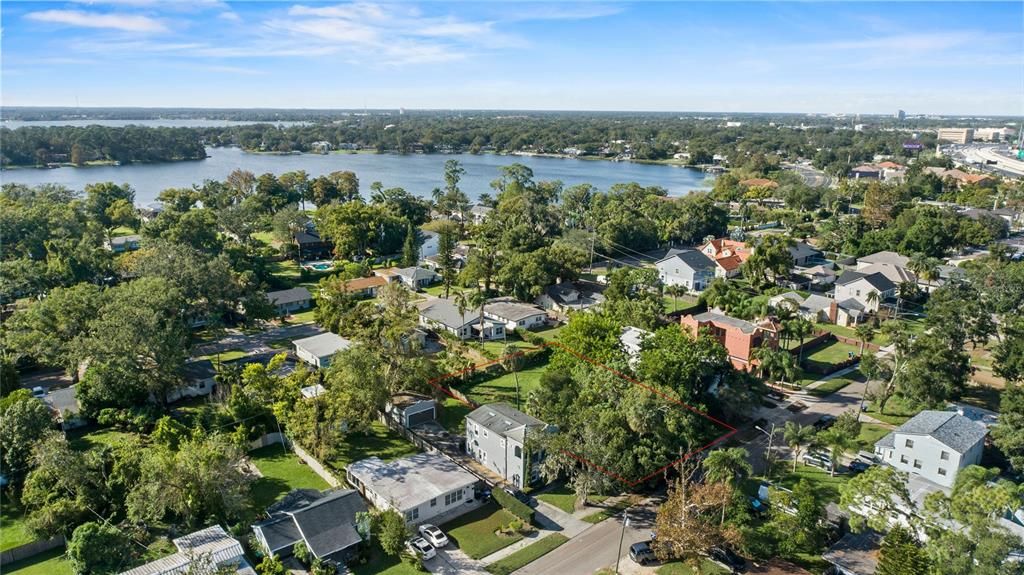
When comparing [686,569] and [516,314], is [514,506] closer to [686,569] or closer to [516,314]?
[686,569]

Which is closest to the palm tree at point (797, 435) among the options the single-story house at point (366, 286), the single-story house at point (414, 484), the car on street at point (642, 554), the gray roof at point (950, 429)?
the gray roof at point (950, 429)

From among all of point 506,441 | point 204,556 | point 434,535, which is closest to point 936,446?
point 506,441

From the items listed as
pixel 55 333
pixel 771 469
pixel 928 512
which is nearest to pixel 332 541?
pixel 771 469

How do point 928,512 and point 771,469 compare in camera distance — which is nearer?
point 928,512

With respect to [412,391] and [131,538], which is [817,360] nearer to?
[412,391]

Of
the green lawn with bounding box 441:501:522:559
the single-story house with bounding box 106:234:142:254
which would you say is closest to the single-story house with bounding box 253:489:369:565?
the green lawn with bounding box 441:501:522:559

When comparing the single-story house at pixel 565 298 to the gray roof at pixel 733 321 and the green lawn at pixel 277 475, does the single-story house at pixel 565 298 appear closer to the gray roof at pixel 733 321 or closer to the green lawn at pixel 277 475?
the gray roof at pixel 733 321
